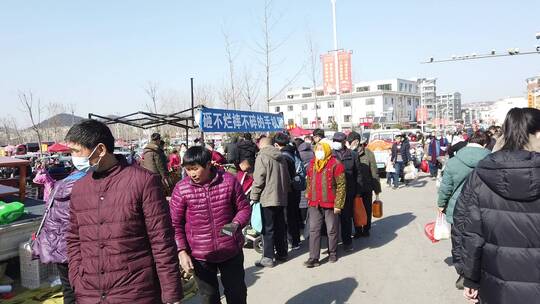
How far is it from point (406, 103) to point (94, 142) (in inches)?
3685

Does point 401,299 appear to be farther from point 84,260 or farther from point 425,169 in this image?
point 425,169

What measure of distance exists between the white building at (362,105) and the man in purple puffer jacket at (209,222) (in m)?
73.7

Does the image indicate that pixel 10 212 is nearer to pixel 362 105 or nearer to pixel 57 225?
pixel 57 225

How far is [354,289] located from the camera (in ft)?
16.3

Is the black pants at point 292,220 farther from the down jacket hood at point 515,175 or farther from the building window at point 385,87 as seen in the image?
the building window at point 385,87

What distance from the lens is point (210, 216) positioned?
3.47 meters

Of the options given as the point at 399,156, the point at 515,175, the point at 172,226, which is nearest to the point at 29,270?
the point at 172,226

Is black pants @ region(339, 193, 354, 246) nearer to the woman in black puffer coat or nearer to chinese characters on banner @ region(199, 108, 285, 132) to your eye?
chinese characters on banner @ region(199, 108, 285, 132)

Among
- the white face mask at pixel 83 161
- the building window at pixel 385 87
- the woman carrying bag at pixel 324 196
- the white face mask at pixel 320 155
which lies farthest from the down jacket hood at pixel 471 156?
the building window at pixel 385 87

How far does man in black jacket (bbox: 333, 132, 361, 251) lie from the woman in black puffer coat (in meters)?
3.93

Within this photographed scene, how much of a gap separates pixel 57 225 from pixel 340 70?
1920 centimetres

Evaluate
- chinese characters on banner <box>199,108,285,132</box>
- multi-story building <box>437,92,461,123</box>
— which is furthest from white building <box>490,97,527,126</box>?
multi-story building <box>437,92,461,123</box>

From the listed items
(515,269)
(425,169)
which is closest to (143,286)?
(515,269)

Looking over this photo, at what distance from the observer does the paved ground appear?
15.5 feet
